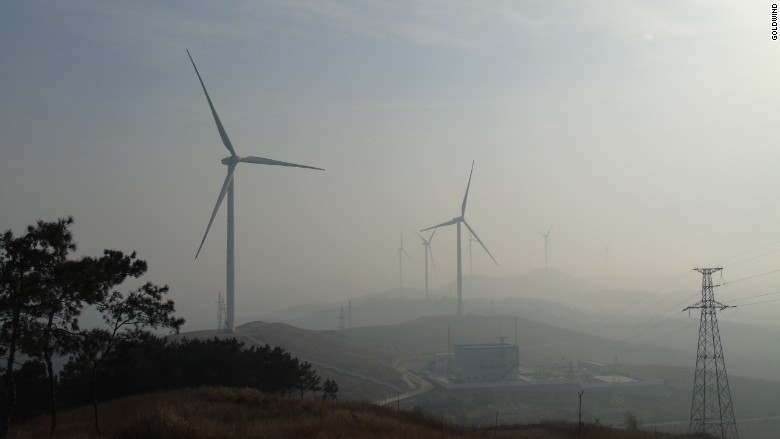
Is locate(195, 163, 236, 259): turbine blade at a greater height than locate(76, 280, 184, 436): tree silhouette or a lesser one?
greater

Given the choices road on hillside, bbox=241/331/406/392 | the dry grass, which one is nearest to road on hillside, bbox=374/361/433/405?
road on hillside, bbox=241/331/406/392

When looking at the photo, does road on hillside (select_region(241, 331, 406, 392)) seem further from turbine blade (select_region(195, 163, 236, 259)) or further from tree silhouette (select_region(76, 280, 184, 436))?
tree silhouette (select_region(76, 280, 184, 436))

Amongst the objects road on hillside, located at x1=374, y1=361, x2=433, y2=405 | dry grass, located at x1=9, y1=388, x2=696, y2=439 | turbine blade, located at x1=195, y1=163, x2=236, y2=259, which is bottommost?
road on hillside, located at x1=374, y1=361, x2=433, y2=405

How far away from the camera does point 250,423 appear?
2741 cm

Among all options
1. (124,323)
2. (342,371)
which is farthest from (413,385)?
(124,323)

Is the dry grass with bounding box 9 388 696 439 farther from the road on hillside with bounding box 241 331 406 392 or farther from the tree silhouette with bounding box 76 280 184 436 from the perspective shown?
the road on hillside with bounding box 241 331 406 392

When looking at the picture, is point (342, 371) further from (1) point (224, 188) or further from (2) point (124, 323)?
(2) point (124, 323)

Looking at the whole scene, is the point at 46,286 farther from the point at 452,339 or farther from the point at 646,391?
the point at 452,339

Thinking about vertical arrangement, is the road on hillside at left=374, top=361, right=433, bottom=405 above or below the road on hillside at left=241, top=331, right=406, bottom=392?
below

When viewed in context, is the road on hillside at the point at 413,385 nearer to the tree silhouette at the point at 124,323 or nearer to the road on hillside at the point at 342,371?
the road on hillside at the point at 342,371

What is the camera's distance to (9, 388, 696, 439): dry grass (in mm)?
21062

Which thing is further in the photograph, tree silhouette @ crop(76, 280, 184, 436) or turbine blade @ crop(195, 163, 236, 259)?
turbine blade @ crop(195, 163, 236, 259)

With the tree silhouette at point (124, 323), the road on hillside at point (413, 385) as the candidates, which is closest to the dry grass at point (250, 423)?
the tree silhouette at point (124, 323)

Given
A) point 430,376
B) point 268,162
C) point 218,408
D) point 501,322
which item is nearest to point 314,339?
point 430,376
